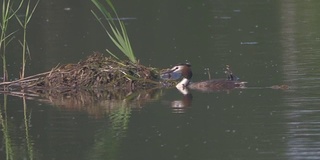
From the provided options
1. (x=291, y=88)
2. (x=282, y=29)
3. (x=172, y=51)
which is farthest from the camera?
(x=282, y=29)

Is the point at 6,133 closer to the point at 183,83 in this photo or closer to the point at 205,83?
the point at 205,83

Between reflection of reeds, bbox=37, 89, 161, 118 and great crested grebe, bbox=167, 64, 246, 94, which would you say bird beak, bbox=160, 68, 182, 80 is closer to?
great crested grebe, bbox=167, 64, 246, 94

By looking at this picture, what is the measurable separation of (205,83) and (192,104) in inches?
53.3

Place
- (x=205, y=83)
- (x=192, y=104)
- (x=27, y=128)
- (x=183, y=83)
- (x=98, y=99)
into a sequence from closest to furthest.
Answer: (x=27, y=128)
(x=192, y=104)
(x=98, y=99)
(x=205, y=83)
(x=183, y=83)

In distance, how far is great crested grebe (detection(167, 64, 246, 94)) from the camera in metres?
15.6

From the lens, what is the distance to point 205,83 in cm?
1575

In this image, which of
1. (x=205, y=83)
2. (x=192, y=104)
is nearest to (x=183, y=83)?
(x=205, y=83)

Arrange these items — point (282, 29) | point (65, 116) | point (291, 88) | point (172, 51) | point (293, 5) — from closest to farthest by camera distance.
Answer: point (65, 116) → point (291, 88) → point (172, 51) → point (282, 29) → point (293, 5)

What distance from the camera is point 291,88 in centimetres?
1511

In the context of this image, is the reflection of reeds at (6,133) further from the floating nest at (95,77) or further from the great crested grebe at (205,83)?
the great crested grebe at (205,83)

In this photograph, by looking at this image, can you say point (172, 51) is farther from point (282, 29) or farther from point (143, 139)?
point (143, 139)

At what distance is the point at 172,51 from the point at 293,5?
8.12 metres

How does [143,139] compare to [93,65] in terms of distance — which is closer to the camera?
[143,139]

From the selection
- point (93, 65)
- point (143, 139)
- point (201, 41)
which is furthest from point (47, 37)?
point (143, 139)
